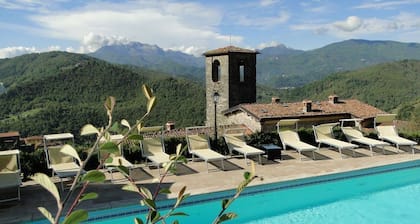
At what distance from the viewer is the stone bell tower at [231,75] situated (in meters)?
23.9

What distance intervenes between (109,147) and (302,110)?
18290 millimetres

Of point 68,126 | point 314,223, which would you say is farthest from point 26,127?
point 314,223

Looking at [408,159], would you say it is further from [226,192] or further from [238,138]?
[226,192]

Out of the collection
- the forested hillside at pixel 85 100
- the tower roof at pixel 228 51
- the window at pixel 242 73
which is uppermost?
the tower roof at pixel 228 51

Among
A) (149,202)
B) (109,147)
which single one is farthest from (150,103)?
(149,202)

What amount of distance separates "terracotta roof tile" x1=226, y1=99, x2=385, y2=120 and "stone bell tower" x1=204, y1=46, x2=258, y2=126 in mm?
3529

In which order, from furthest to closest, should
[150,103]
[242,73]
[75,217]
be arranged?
1. [242,73]
2. [150,103]
3. [75,217]

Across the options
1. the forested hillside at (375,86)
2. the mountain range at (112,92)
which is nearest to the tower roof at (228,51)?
the mountain range at (112,92)

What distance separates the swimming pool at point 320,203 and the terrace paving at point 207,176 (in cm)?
18

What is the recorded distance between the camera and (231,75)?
23953 millimetres

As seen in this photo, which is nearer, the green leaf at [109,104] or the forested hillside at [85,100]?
the green leaf at [109,104]

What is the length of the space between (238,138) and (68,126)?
40378mm

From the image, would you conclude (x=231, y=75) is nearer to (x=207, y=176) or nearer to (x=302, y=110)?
(x=302, y=110)

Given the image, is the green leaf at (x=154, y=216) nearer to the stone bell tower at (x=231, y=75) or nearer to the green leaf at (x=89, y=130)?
the green leaf at (x=89, y=130)
